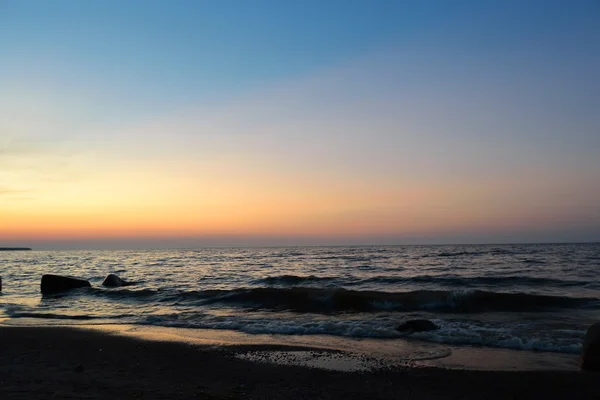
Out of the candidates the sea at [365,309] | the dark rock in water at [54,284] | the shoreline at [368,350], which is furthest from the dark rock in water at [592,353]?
the dark rock in water at [54,284]

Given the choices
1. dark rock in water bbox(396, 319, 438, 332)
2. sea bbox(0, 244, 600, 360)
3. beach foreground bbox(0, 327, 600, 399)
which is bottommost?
sea bbox(0, 244, 600, 360)

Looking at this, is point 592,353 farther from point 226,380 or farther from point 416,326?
point 226,380

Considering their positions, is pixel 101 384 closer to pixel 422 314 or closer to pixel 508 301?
pixel 422 314

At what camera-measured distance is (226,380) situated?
309 inches

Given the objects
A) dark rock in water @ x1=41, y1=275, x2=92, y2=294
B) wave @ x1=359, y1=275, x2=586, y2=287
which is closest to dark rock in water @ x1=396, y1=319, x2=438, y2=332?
wave @ x1=359, y1=275, x2=586, y2=287

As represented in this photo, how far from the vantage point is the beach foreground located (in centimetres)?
696

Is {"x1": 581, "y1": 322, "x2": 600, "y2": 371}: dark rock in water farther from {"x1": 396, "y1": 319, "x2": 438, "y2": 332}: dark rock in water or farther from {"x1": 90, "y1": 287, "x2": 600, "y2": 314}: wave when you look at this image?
{"x1": 90, "y1": 287, "x2": 600, "y2": 314}: wave

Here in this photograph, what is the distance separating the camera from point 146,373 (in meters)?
8.30

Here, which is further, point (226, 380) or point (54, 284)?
point (54, 284)

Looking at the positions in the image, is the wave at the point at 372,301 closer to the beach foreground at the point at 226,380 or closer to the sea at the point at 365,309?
the sea at the point at 365,309

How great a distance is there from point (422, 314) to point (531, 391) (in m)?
10.0

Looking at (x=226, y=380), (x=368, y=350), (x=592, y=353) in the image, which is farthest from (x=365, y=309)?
(x=226, y=380)

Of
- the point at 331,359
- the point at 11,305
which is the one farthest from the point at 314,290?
the point at 11,305

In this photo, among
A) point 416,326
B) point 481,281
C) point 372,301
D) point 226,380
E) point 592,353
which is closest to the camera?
point 226,380
